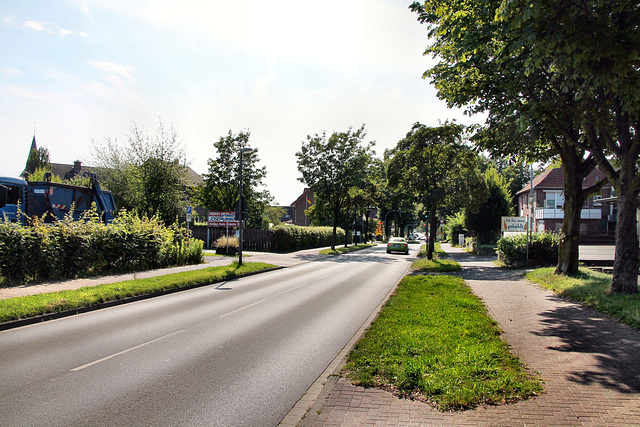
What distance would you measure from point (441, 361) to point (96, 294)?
8.97 metres

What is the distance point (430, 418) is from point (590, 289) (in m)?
9.68

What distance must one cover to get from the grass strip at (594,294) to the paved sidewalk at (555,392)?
479mm

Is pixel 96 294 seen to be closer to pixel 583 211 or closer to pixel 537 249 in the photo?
pixel 537 249

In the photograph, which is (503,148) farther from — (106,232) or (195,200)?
(195,200)

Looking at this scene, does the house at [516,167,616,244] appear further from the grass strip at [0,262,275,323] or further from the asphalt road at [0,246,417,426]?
the asphalt road at [0,246,417,426]

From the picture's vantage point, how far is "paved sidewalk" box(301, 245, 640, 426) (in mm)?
3789

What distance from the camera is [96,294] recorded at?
10.5m

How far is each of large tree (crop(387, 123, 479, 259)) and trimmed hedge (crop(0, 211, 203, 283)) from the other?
12590 millimetres

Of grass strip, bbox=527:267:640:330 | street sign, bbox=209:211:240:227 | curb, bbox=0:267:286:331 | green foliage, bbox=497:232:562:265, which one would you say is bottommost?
curb, bbox=0:267:286:331

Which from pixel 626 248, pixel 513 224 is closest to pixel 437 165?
pixel 513 224

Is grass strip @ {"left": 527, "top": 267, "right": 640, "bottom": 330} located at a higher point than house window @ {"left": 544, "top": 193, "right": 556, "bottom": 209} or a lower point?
lower

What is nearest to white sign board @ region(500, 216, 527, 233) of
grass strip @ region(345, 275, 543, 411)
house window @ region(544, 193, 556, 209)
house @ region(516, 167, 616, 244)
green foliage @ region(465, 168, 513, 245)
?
green foliage @ region(465, 168, 513, 245)

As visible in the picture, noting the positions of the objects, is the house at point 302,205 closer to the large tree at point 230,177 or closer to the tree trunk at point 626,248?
the large tree at point 230,177

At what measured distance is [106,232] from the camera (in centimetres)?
1530
